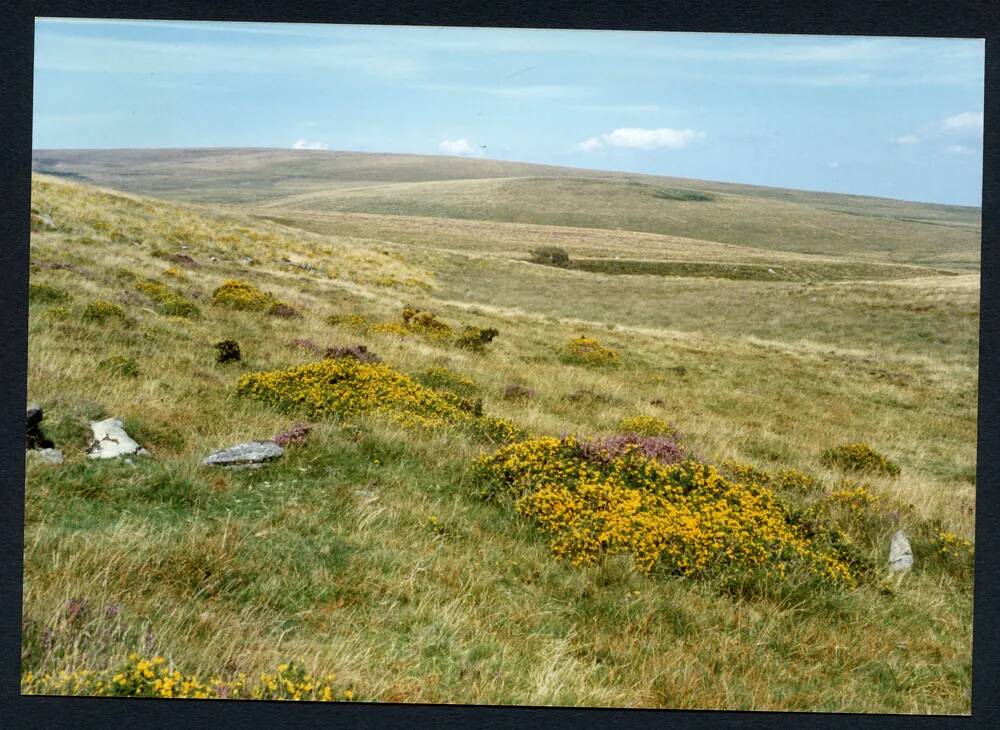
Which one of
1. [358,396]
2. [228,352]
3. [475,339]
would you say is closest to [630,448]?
[358,396]

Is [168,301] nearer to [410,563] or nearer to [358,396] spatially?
[358,396]

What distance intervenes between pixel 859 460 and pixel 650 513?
4491 millimetres

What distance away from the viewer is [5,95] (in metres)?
5.34

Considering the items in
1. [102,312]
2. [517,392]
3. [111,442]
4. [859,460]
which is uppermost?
[102,312]

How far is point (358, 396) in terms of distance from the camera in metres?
7.64

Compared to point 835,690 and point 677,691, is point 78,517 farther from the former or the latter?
point 835,690

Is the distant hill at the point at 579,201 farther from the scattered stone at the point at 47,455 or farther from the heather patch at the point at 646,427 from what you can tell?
the scattered stone at the point at 47,455

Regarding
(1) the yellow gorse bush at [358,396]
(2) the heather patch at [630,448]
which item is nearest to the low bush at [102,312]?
(1) the yellow gorse bush at [358,396]

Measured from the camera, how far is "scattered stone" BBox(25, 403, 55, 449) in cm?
558

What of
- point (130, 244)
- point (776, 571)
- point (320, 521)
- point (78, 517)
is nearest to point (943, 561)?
point (776, 571)

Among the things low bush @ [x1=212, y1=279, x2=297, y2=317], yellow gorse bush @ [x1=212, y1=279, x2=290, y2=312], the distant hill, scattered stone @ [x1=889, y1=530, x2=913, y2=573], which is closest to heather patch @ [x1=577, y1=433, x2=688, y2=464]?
scattered stone @ [x1=889, y1=530, x2=913, y2=573]

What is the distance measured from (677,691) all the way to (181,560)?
3438 millimetres

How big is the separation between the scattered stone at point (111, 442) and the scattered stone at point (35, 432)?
33cm

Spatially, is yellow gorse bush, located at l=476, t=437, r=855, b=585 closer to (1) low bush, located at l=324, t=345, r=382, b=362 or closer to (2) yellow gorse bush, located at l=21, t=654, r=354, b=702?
(2) yellow gorse bush, located at l=21, t=654, r=354, b=702
